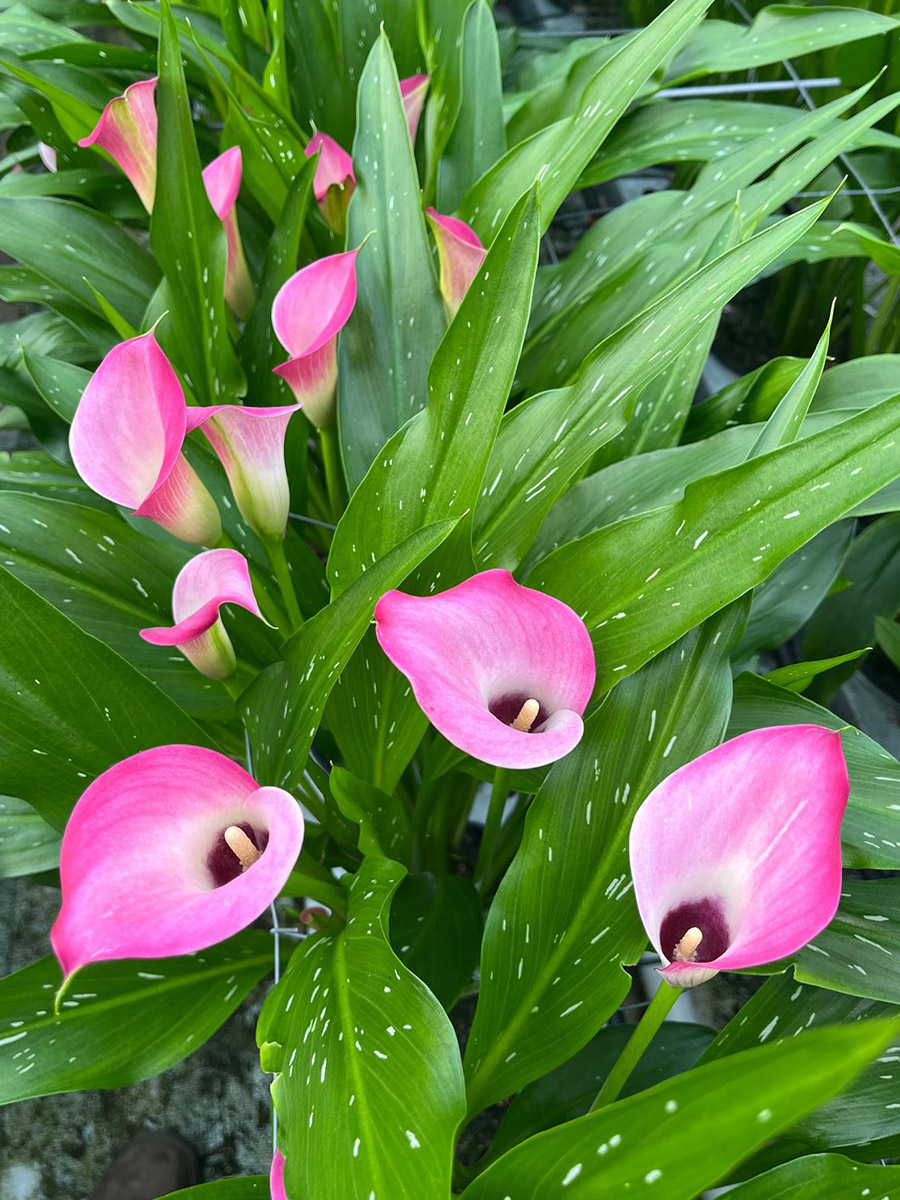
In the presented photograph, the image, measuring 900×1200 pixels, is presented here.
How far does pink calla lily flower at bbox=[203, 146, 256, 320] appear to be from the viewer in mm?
659

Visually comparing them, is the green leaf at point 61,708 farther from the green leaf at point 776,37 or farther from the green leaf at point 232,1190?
the green leaf at point 776,37

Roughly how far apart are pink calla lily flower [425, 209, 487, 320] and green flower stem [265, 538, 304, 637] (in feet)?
0.62

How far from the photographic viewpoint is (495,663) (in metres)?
0.39

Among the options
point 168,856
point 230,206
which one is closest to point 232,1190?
point 168,856

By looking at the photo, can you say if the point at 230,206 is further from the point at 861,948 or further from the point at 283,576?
the point at 861,948

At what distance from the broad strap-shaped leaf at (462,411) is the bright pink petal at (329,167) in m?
0.35

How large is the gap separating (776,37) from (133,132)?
1.98 feet

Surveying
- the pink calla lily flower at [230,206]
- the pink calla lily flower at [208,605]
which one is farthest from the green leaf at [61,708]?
the pink calla lily flower at [230,206]

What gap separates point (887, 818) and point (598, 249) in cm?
51

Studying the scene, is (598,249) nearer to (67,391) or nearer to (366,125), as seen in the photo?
(366,125)

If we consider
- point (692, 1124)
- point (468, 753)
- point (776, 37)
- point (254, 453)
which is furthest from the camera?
point (776, 37)

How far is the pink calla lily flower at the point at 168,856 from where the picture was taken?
294 mm

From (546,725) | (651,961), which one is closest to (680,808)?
(546,725)

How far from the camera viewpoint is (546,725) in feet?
1.23
